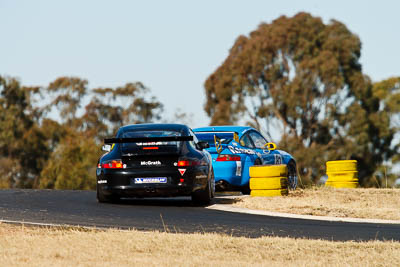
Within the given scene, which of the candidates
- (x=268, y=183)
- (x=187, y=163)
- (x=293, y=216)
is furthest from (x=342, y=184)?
(x=187, y=163)

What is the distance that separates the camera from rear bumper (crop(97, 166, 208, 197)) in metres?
14.0

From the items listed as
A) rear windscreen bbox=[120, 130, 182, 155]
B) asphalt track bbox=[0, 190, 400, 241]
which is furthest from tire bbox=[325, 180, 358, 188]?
rear windscreen bbox=[120, 130, 182, 155]

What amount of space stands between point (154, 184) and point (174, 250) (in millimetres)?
5171

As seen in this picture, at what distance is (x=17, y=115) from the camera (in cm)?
5806

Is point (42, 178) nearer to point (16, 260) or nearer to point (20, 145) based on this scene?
point (20, 145)

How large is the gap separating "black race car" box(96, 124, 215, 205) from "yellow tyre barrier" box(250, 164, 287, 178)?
1885 millimetres

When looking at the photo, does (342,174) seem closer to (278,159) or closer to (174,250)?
(278,159)

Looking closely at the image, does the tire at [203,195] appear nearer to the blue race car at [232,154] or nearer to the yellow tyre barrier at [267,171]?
the yellow tyre barrier at [267,171]

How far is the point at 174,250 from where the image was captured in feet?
28.9

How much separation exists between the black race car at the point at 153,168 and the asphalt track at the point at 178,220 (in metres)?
0.35

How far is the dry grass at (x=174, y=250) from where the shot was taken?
8.10 meters

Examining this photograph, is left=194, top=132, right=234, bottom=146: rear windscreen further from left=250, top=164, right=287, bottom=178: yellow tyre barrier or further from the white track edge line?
the white track edge line

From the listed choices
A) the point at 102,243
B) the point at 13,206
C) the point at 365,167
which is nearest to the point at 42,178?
the point at 365,167

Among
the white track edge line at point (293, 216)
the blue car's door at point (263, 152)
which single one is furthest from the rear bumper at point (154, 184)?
the blue car's door at point (263, 152)
